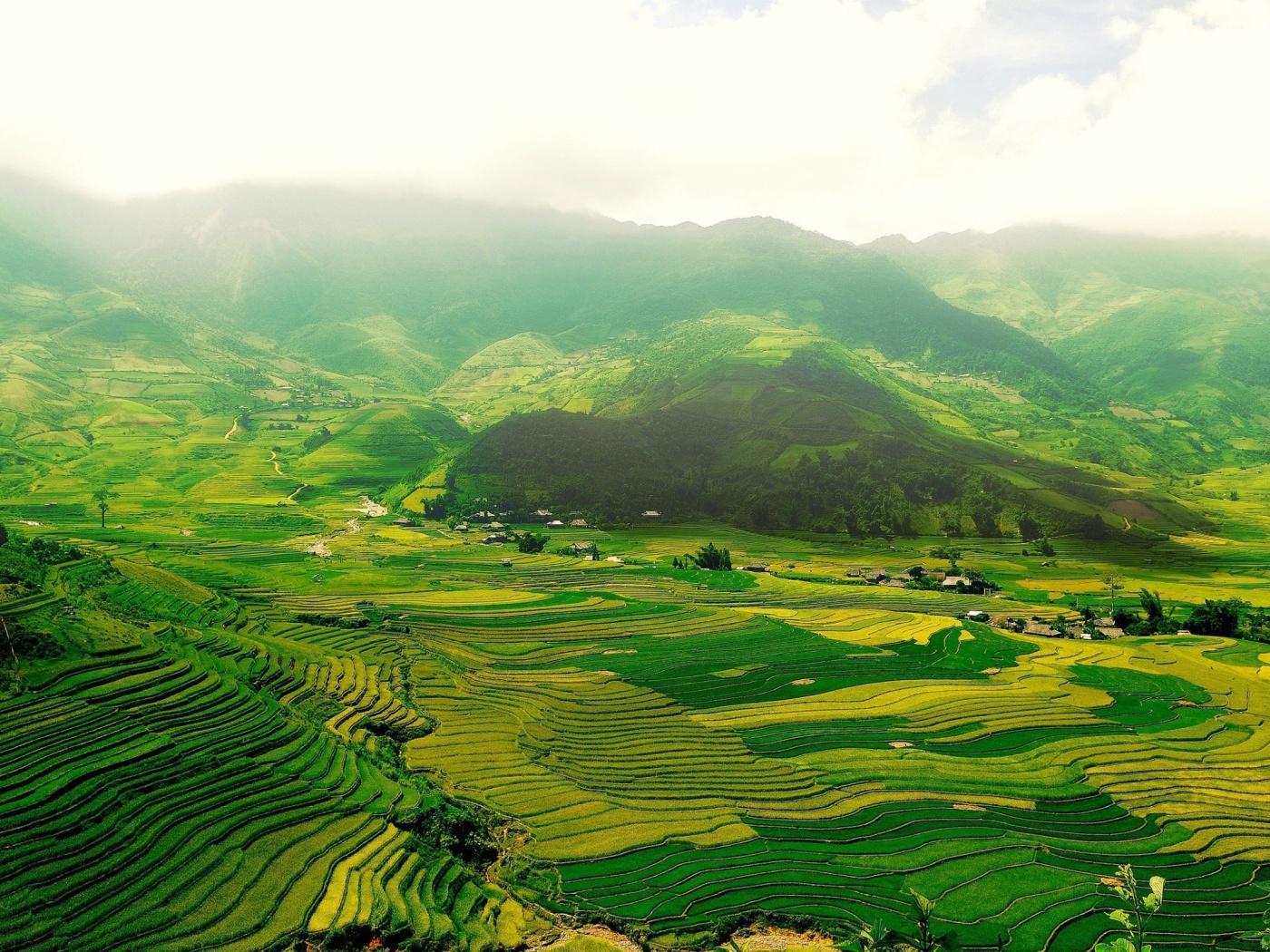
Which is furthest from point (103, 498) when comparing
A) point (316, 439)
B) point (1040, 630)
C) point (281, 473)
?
point (1040, 630)

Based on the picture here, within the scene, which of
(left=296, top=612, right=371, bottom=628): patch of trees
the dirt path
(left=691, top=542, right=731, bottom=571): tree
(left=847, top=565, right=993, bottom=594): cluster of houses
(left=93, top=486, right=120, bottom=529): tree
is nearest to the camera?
(left=296, top=612, right=371, bottom=628): patch of trees

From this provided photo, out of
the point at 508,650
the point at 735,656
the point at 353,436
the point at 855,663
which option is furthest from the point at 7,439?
the point at 855,663

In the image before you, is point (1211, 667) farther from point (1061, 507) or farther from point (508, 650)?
point (1061, 507)

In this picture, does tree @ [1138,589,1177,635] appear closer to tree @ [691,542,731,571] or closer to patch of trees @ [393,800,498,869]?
tree @ [691,542,731,571]

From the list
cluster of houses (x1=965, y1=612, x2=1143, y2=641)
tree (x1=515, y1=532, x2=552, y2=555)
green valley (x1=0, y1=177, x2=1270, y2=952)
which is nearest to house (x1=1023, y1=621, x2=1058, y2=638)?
cluster of houses (x1=965, y1=612, x2=1143, y2=641)

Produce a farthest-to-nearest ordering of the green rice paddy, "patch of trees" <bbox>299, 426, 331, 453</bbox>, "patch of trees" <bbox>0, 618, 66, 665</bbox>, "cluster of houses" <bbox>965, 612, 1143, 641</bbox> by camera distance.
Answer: "patch of trees" <bbox>299, 426, 331, 453</bbox>
"cluster of houses" <bbox>965, 612, 1143, 641</bbox>
"patch of trees" <bbox>0, 618, 66, 665</bbox>
the green rice paddy

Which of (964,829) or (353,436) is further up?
(353,436)

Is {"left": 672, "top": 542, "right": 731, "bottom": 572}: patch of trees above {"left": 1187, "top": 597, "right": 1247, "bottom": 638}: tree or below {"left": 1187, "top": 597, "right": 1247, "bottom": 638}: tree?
below
